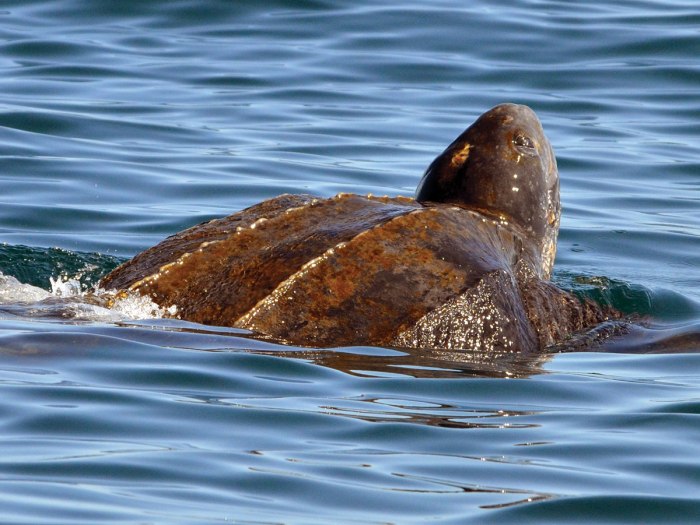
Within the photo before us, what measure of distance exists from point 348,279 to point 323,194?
4.58 meters

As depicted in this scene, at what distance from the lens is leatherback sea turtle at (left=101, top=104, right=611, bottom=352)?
5.11 m

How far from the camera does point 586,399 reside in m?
4.86

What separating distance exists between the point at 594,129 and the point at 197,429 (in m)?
8.86

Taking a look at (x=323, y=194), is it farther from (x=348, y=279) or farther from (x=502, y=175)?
(x=348, y=279)

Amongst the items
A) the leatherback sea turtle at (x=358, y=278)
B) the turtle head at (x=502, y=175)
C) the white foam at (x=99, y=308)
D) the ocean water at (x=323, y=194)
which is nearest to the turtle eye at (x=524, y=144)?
the turtle head at (x=502, y=175)

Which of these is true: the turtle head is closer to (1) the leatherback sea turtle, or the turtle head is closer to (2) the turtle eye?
(2) the turtle eye

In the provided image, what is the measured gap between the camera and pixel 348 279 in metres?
5.14

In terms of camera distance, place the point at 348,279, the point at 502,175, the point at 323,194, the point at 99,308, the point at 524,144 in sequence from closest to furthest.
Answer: the point at 348,279, the point at 99,308, the point at 502,175, the point at 524,144, the point at 323,194

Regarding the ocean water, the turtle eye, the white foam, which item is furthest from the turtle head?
the white foam

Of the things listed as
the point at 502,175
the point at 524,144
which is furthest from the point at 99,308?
the point at 524,144

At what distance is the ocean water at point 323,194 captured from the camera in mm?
3699

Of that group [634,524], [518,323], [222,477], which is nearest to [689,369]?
[518,323]

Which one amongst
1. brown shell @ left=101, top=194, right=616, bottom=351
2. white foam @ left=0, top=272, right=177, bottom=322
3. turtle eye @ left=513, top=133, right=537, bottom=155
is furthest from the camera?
turtle eye @ left=513, top=133, right=537, bottom=155

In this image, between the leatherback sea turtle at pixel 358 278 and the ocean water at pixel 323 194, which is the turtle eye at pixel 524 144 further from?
the ocean water at pixel 323 194
